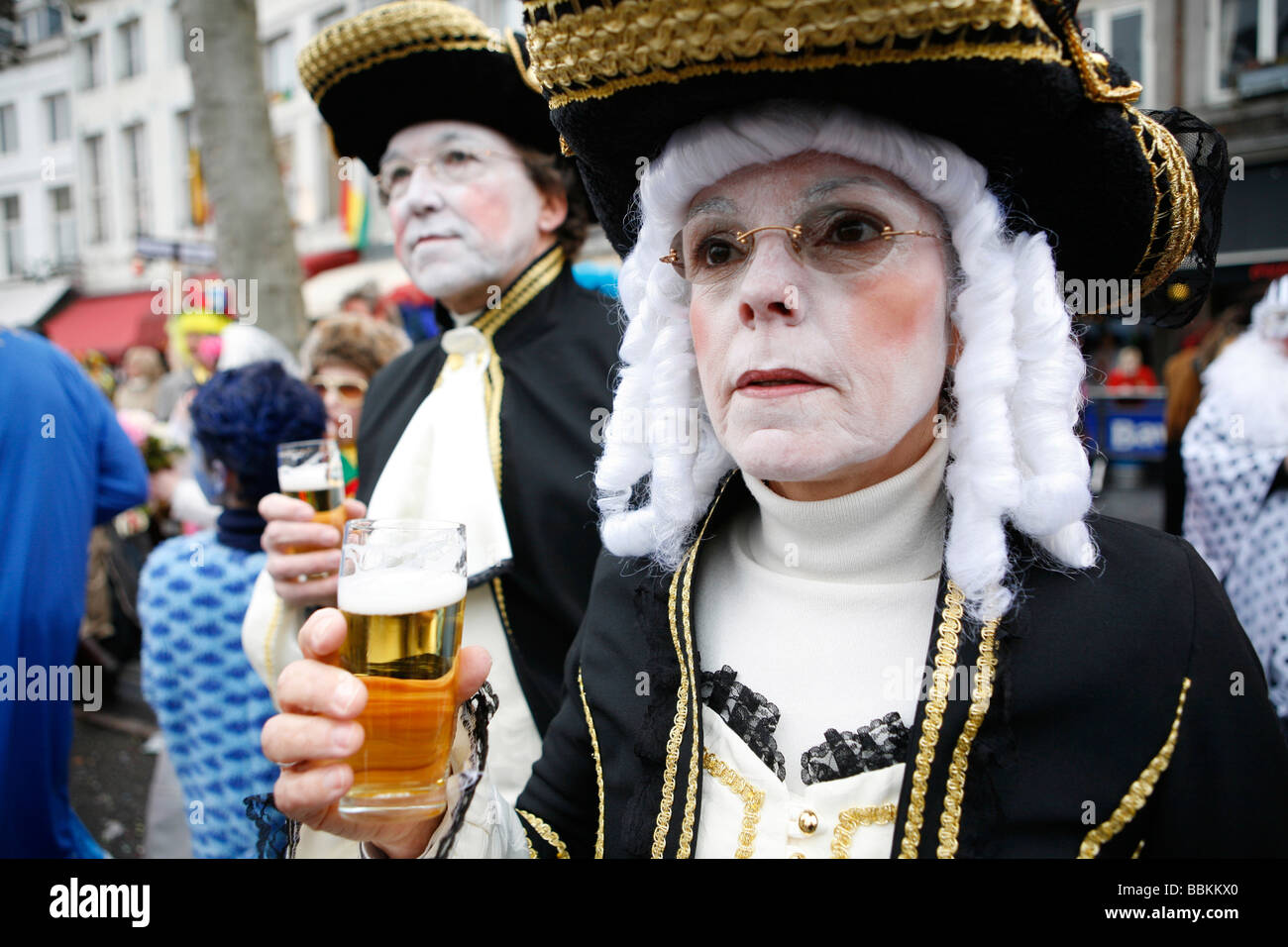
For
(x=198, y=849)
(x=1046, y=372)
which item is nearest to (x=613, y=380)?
(x=1046, y=372)

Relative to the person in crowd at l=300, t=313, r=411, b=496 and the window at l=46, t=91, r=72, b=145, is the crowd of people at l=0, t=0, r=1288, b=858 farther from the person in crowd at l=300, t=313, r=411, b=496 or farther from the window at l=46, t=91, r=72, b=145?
the window at l=46, t=91, r=72, b=145

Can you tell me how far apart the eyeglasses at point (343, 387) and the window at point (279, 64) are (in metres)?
13.3

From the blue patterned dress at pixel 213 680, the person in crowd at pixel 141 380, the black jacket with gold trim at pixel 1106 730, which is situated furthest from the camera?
the person in crowd at pixel 141 380

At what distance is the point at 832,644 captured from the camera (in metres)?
1.29

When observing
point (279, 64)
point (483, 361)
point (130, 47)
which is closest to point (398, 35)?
point (483, 361)

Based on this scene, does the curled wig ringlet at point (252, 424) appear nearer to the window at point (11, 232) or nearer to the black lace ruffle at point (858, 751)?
the black lace ruffle at point (858, 751)

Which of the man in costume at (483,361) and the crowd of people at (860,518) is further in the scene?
the man in costume at (483,361)

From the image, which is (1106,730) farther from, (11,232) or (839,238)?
(11,232)

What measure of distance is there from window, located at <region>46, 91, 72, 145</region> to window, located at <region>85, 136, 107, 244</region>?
2063 millimetres

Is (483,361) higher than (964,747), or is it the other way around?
(483,361)

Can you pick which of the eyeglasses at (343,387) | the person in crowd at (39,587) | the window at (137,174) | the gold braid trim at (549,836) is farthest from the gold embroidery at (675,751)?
the window at (137,174)

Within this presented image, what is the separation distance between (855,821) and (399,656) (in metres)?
0.66

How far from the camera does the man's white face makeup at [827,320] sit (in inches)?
45.6

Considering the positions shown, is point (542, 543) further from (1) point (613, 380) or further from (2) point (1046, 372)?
(2) point (1046, 372)
